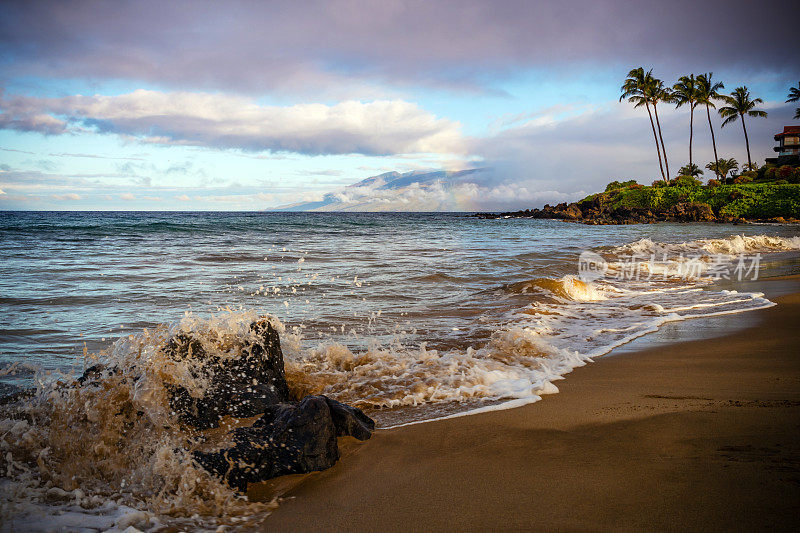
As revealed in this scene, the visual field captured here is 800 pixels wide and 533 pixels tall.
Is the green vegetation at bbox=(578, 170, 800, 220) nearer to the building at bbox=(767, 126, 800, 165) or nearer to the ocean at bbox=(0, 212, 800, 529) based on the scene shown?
the building at bbox=(767, 126, 800, 165)

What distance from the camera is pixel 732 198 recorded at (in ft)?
160

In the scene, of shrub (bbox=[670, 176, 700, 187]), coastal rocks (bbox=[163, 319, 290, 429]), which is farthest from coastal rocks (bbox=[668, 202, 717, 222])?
coastal rocks (bbox=[163, 319, 290, 429])

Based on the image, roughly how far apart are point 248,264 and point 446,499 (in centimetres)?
1362

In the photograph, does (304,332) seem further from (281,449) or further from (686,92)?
(686,92)

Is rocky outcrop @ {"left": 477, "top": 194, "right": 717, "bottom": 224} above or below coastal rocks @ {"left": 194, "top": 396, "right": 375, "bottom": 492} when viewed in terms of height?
above

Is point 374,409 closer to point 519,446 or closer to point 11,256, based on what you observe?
point 519,446

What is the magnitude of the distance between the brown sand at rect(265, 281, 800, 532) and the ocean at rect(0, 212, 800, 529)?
0.41 metres

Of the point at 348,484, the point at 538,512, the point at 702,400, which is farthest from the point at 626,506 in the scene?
the point at 702,400

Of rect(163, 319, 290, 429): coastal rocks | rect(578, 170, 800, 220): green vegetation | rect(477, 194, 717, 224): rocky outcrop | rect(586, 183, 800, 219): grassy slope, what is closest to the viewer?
rect(163, 319, 290, 429): coastal rocks

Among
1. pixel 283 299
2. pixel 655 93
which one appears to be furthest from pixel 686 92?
pixel 283 299

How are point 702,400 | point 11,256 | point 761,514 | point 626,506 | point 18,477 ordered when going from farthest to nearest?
point 11,256 < point 702,400 < point 18,477 < point 626,506 < point 761,514

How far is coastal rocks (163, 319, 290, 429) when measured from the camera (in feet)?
11.7

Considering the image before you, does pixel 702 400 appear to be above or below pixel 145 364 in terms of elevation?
below

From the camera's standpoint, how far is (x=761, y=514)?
2.08 meters
